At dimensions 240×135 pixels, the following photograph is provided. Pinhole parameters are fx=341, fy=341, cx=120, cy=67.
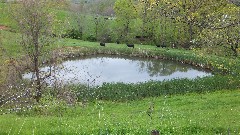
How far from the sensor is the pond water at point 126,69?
2970 cm

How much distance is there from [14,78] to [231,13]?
1376 centimetres

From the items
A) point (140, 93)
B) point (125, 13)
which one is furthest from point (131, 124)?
point (125, 13)

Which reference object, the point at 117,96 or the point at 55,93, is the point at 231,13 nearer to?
the point at 117,96

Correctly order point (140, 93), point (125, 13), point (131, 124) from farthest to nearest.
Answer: point (125, 13) → point (140, 93) → point (131, 124)

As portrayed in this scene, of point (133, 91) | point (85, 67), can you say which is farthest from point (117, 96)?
point (85, 67)

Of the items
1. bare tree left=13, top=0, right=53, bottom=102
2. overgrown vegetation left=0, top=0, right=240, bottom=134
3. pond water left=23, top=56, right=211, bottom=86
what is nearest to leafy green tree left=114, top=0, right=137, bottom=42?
overgrown vegetation left=0, top=0, right=240, bottom=134

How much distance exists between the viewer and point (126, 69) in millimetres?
33562

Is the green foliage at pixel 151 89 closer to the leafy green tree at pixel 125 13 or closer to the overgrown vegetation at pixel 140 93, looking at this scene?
the overgrown vegetation at pixel 140 93

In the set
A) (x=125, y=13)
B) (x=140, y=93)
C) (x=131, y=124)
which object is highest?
(x=125, y=13)

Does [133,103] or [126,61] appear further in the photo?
[126,61]

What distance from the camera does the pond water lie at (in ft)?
97.5

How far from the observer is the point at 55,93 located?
20.1 m

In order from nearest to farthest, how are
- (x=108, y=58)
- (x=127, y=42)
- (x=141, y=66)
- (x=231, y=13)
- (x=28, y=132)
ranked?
(x=28, y=132), (x=231, y=13), (x=141, y=66), (x=108, y=58), (x=127, y=42)

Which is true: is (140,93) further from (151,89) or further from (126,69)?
(126,69)
